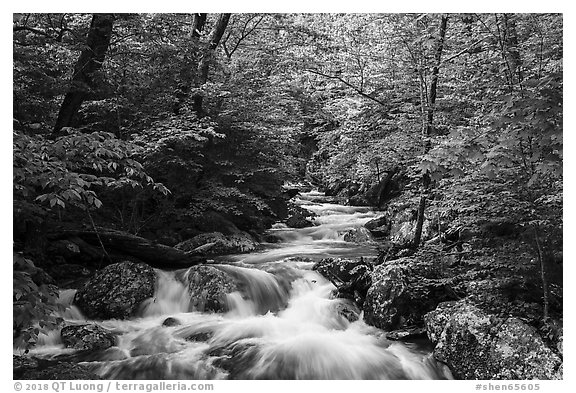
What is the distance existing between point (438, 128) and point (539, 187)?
2.44m

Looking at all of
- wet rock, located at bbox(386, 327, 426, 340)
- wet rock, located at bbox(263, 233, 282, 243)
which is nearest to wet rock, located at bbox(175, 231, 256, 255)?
wet rock, located at bbox(263, 233, 282, 243)

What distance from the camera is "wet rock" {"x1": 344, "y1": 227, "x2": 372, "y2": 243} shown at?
922cm

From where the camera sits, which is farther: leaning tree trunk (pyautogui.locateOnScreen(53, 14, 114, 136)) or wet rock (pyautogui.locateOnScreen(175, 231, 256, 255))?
wet rock (pyautogui.locateOnScreen(175, 231, 256, 255))

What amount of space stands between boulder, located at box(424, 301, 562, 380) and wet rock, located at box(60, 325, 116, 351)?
358cm

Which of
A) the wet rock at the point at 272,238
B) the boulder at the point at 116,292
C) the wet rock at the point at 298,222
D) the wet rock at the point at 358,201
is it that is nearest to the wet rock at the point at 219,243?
the wet rock at the point at 272,238

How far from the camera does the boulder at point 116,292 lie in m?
5.18

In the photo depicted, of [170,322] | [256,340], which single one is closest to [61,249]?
[170,322]

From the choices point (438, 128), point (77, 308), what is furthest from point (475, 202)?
point (77, 308)

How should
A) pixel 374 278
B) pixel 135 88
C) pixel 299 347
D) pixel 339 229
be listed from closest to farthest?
pixel 299 347 → pixel 374 278 → pixel 135 88 → pixel 339 229

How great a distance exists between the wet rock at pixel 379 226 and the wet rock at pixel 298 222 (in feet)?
5.74

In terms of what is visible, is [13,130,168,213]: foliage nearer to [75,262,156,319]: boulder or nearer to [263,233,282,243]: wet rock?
[75,262,156,319]: boulder

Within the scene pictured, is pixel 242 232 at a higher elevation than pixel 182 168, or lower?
lower

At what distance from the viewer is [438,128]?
6.05 meters

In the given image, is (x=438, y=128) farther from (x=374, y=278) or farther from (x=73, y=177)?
(x=73, y=177)
